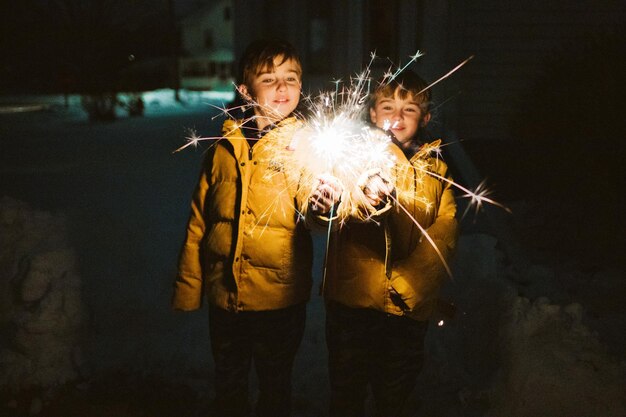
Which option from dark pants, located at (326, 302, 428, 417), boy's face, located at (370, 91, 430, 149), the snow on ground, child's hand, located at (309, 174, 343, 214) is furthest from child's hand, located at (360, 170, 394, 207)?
the snow on ground

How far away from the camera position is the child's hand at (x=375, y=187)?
2.21 meters

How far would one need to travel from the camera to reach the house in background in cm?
5291

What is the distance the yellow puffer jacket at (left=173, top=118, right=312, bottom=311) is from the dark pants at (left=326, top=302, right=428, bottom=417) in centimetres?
33

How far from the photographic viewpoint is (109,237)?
518 centimetres

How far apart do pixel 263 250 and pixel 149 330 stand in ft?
6.61

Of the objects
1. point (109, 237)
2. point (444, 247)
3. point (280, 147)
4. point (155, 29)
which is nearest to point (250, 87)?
point (280, 147)

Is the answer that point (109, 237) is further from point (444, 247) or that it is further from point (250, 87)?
point (444, 247)

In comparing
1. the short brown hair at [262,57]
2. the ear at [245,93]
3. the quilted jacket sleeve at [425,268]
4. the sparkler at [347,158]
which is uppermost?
the short brown hair at [262,57]

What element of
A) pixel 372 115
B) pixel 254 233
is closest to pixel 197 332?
pixel 254 233

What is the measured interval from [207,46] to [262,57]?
5565cm

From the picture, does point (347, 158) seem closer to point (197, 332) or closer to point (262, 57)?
point (262, 57)

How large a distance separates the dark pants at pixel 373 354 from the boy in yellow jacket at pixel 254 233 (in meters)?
0.30

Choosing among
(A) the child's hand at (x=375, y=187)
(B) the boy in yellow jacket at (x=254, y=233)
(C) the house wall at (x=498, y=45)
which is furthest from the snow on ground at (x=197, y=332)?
(C) the house wall at (x=498, y=45)

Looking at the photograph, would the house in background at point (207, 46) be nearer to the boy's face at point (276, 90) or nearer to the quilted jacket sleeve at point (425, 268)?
the boy's face at point (276, 90)
